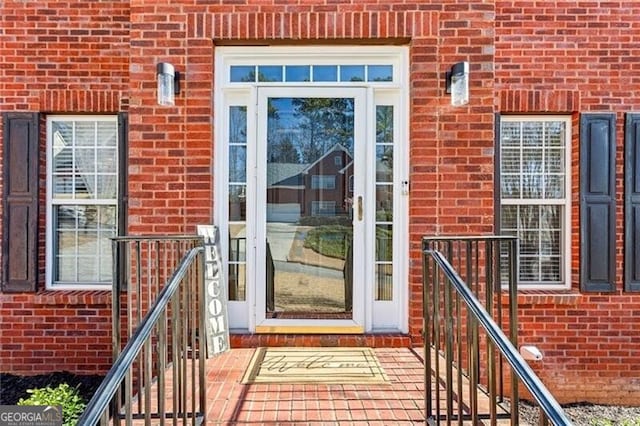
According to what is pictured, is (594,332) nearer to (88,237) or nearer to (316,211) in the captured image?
(316,211)

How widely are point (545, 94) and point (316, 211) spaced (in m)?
2.25

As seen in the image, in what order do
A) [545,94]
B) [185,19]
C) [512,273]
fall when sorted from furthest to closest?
[545,94]
[185,19]
[512,273]

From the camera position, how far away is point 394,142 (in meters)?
3.88

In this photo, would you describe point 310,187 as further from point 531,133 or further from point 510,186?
point 531,133

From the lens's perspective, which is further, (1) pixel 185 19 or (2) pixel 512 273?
(1) pixel 185 19

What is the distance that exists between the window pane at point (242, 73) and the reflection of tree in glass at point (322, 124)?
16.8 inches

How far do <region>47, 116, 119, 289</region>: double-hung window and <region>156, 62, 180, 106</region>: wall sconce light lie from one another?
0.85 m

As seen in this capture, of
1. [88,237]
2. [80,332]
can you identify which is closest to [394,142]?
[88,237]

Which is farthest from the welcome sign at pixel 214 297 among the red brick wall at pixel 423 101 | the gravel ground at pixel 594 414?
the gravel ground at pixel 594 414

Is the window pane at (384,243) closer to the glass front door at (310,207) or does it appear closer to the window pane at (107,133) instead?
the glass front door at (310,207)

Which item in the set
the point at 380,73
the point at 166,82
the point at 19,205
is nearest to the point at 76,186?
the point at 19,205

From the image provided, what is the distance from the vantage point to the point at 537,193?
13.7 feet

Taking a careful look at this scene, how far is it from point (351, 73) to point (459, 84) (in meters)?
0.89

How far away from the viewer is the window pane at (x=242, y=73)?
384 cm
